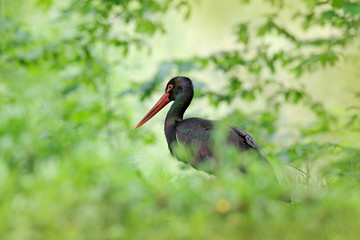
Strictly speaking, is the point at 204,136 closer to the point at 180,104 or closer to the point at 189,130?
the point at 189,130

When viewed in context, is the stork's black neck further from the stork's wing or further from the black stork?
the stork's wing

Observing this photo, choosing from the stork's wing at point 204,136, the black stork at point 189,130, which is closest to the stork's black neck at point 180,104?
the black stork at point 189,130

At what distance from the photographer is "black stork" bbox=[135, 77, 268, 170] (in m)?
2.50

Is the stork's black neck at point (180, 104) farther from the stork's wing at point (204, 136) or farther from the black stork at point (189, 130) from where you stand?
the stork's wing at point (204, 136)

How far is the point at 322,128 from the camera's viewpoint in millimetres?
4008

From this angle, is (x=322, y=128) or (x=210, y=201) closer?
(x=210, y=201)

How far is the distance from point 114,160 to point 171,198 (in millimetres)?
151

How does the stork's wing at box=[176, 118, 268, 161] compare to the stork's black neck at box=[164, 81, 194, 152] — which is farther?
the stork's black neck at box=[164, 81, 194, 152]

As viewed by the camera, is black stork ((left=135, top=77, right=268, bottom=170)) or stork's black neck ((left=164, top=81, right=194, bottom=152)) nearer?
black stork ((left=135, top=77, right=268, bottom=170))

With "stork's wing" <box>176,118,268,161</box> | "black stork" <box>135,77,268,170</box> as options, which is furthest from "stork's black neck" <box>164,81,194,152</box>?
"stork's wing" <box>176,118,268,161</box>

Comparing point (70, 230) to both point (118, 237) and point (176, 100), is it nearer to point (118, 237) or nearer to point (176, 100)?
point (118, 237)

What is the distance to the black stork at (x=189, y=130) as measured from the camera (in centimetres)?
250

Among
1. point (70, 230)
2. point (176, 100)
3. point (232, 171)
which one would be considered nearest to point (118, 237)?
point (70, 230)

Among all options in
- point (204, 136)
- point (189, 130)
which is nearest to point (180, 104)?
point (189, 130)
